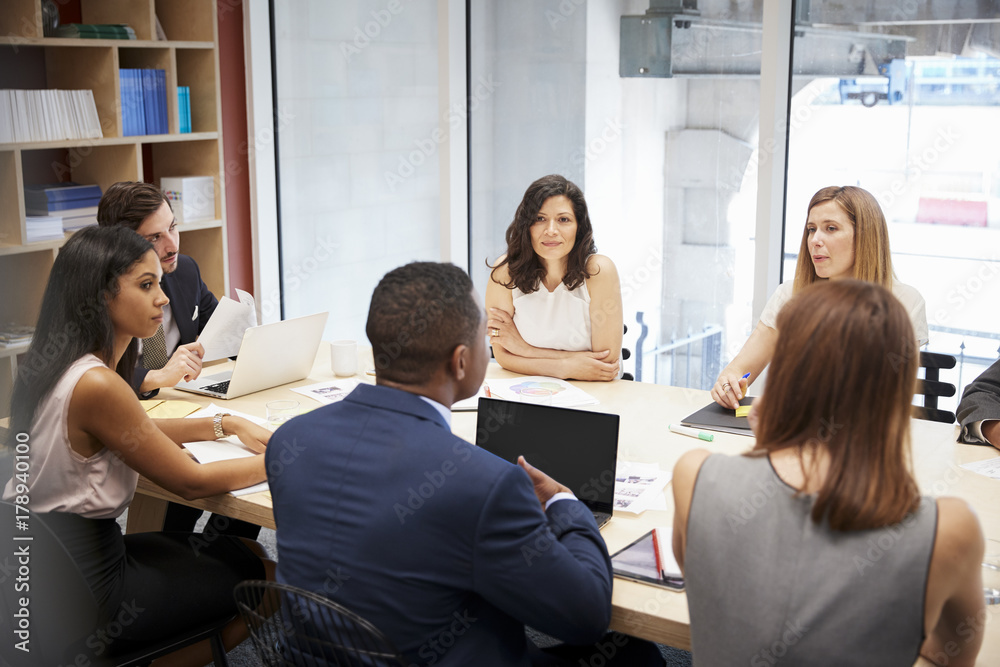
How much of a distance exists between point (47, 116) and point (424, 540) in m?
3.25

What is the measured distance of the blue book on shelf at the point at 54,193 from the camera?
384cm

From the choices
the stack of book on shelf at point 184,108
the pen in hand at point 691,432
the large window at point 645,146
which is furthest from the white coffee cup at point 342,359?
the stack of book on shelf at point 184,108

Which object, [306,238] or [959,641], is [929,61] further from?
[306,238]

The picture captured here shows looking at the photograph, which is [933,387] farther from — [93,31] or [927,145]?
[93,31]

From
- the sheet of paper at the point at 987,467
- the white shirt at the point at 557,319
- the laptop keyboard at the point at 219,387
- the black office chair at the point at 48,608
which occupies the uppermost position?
the white shirt at the point at 557,319

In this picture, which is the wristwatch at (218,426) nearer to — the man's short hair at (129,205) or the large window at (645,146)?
the man's short hair at (129,205)

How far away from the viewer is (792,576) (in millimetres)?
1222

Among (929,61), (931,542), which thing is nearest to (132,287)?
(931,542)

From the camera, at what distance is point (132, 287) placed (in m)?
2.00

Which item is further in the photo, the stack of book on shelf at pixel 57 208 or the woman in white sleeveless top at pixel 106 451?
the stack of book on shelf at pixel 57 208

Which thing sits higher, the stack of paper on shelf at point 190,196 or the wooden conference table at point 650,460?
the stack of paper on shelf at point 190,196

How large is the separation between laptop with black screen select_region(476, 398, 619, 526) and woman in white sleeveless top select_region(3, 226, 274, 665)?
583mm

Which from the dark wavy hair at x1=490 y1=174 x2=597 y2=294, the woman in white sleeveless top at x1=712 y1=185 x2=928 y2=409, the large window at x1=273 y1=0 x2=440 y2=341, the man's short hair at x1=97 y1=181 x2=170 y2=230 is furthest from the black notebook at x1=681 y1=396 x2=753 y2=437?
the large window at x1=273 y1=0 x2=440 y2=341

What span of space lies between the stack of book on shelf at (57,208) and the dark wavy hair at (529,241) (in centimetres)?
195
